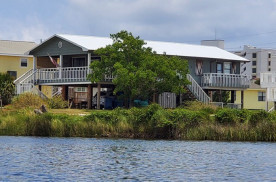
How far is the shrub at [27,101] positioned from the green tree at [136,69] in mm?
4843

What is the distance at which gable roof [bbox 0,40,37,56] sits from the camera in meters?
79.3

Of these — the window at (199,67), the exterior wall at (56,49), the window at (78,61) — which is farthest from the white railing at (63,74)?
the window at (199,67)

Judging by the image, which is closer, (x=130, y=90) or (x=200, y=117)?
(x=200, y=117)

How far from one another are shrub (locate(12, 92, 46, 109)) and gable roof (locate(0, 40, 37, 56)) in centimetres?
2400

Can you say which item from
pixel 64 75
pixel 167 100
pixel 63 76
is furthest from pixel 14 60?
pixel 167 100

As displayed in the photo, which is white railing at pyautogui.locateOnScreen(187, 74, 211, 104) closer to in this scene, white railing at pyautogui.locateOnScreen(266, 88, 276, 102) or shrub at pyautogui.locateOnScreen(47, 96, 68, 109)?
shrub at pyautogui.locateOnScreen(47, 96, 68, 109)

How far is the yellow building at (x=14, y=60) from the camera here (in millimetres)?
79188

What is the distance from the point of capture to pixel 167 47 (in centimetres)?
6712

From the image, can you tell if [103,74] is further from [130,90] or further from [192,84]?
[192,84]

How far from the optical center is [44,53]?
215 feet

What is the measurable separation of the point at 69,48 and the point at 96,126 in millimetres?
19979

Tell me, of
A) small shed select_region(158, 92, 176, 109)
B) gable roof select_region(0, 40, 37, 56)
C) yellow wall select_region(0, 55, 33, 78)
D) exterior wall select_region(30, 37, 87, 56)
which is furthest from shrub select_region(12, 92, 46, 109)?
yellow wall select_region(0, 55, 33, 78)

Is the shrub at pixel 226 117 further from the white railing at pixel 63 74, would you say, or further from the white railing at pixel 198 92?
the white railing at pixel 63 74

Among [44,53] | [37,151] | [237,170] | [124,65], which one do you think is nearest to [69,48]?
[44,53]
